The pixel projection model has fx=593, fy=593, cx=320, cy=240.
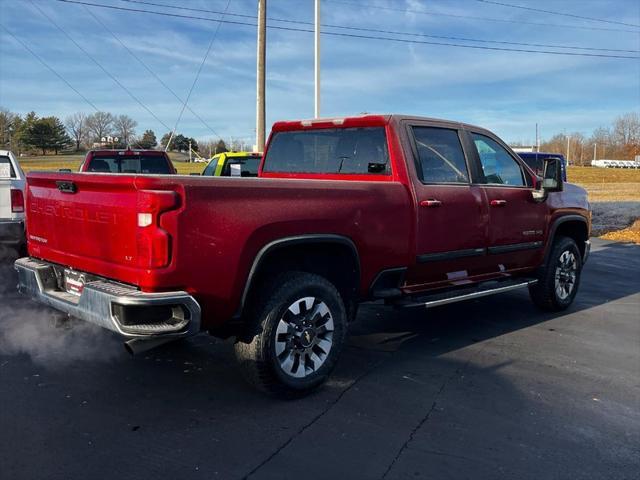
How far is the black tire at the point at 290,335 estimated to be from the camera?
12.9 feet

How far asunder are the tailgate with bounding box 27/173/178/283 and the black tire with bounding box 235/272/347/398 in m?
0.84

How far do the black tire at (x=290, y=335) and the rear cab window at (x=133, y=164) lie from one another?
7.74 meters

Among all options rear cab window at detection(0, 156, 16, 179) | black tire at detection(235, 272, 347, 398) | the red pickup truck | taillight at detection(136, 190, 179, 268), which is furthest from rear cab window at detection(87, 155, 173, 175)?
taillight at detection(136, 190, 179, 268)

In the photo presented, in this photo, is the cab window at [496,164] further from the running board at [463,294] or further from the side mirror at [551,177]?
the running board at [463,294]

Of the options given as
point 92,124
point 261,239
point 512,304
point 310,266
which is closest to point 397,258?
point 310,266

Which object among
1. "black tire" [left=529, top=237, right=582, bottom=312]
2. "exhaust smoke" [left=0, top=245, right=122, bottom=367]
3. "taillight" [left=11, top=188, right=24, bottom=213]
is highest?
"taillight" [left=11, top=188, right=24, bottom=213]

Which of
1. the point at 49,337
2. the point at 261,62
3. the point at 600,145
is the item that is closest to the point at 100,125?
the point at 261,62

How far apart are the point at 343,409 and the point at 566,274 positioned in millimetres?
4166

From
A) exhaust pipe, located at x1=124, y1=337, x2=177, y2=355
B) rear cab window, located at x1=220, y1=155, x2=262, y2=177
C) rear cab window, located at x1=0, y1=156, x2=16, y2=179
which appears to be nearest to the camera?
exhaust pipe, located at x1=124, y1=337, x2=177, y2=355

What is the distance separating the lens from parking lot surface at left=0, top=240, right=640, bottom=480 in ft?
10.6

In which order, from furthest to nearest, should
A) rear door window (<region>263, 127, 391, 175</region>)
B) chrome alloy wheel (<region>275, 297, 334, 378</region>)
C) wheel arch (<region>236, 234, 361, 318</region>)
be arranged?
1. rear door window (<region>263, 127, 391, 175</region>)
2. chrome alloy wheel (<region>275, 297, 334, 378</region>)
3. wheel arch (<region>236, 234, 361, 318</region>)

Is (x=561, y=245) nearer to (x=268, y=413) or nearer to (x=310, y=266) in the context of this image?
(x=310, y=266)

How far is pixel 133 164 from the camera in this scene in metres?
11.3

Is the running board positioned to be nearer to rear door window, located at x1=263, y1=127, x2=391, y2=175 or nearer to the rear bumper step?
rear door window, located at x1=263, y1=127, x2=391, y2=175
